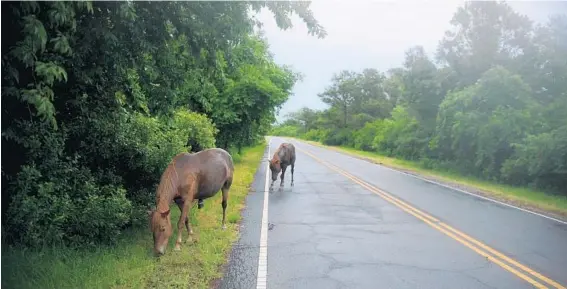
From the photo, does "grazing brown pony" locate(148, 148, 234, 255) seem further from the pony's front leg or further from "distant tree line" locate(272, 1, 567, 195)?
"distant tree line" locate(272, 1, 567, 195)

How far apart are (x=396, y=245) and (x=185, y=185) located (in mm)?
3730

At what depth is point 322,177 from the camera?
66.3 ft

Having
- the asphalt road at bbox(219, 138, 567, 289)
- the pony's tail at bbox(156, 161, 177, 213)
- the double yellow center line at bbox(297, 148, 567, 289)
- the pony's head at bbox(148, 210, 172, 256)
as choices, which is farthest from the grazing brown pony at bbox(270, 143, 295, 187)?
the pony's head at bbox(148, 210, 172, 256)

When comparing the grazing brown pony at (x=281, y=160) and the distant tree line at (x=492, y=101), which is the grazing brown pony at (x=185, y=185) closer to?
the grazing brown pony at (x=281, y=160)

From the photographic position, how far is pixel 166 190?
7051mm

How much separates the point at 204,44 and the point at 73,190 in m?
3.01

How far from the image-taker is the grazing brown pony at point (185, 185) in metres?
6.54

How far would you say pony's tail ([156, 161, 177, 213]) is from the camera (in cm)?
674

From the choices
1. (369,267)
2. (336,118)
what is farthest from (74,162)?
(336,118)

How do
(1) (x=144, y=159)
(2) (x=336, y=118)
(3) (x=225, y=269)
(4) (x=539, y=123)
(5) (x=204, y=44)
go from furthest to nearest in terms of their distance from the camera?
(2) (x=336, y=118) < (4) (x=539, y=123) < (1) (x=144, y=159) < (5) (x=204, y=44) < (3) (x=225, y=269)

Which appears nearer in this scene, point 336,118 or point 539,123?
point 539,123

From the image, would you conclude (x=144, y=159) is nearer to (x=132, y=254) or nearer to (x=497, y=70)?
(x=132, y=254)

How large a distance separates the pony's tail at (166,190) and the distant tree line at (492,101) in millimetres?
14629

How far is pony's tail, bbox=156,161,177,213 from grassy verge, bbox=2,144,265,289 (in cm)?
73
